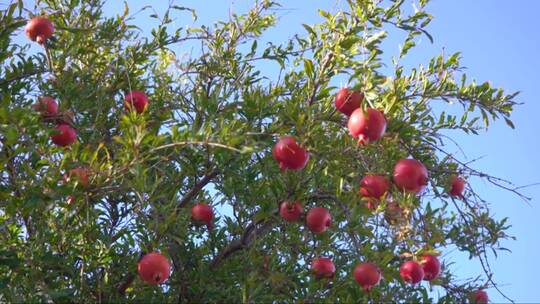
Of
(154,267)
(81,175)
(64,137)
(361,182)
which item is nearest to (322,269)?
(361,182)

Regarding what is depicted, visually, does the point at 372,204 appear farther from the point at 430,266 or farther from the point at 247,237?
the point at 247,237

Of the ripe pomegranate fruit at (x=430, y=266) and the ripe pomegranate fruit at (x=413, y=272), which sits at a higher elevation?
the ripe pomegranate fruit at (x=430, y=266)

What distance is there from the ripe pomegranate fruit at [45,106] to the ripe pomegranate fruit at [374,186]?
1.69 m

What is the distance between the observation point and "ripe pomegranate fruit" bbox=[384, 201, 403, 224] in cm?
277

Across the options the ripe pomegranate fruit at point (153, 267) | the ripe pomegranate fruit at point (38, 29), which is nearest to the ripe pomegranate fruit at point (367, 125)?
the ripe pomegranate fruit at point (153, 267)

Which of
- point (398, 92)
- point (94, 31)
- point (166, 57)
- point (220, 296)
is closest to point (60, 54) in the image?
point (94, 31)

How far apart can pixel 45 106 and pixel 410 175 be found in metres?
1.91

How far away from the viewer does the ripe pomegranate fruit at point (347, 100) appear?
2.97 m

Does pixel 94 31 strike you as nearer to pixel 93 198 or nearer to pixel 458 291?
pixel 93 198

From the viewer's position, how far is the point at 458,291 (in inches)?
152

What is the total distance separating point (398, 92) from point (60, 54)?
2180 mm

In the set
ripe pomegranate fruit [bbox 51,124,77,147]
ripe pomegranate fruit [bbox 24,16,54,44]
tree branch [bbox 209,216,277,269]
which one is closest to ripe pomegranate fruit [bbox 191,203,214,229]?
tree branch [bbox 209,216,277,269]

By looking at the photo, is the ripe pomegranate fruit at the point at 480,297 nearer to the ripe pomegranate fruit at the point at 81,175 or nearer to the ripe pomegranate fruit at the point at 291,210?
the ripe pomegranate fruit at the point at 291,210

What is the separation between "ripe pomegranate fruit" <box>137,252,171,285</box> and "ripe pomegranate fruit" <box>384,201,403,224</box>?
100 centimetres
